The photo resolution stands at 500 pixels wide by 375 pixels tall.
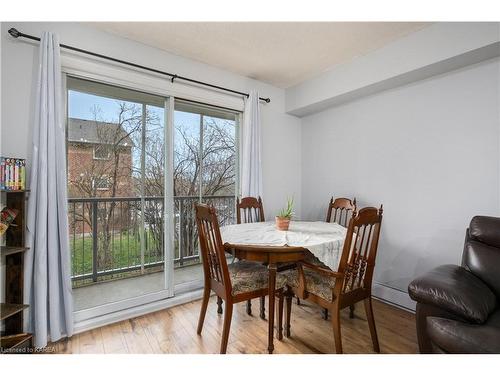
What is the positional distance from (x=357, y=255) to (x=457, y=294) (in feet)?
1.86

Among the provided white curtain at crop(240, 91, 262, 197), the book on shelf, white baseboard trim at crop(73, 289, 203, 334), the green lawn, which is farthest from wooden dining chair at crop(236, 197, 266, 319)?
the book on shelf

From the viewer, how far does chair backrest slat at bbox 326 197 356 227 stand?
2895 millimetres

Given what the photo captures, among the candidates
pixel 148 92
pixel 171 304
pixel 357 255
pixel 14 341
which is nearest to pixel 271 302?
pixel 357 255

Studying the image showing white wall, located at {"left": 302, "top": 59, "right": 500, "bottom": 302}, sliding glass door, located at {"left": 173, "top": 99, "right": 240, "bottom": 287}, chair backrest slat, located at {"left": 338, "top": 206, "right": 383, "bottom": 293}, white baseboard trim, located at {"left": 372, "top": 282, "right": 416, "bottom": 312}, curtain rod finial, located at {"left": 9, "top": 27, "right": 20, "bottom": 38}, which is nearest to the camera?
chair backrest slat, located at {"left": 338, "top": 206, "right": 383, "bottom": 293}

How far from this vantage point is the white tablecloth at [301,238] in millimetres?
1817

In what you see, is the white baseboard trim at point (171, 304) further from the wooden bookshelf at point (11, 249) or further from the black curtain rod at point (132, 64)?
the black curtain rod at point (132, 64)

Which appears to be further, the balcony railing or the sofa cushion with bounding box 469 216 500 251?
the balcony railing

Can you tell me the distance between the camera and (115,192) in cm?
312

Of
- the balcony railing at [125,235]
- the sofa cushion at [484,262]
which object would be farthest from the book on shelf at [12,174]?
the sofa cushion at [484,262]

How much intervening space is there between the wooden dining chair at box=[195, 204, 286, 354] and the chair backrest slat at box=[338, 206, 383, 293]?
507mm

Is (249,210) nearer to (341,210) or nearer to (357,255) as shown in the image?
(341,210)

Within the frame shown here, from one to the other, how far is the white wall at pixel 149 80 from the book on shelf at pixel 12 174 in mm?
212

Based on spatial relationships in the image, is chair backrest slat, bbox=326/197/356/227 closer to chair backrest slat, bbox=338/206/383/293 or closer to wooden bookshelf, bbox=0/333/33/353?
chair backrest slat, bbox=338/206/383/293
